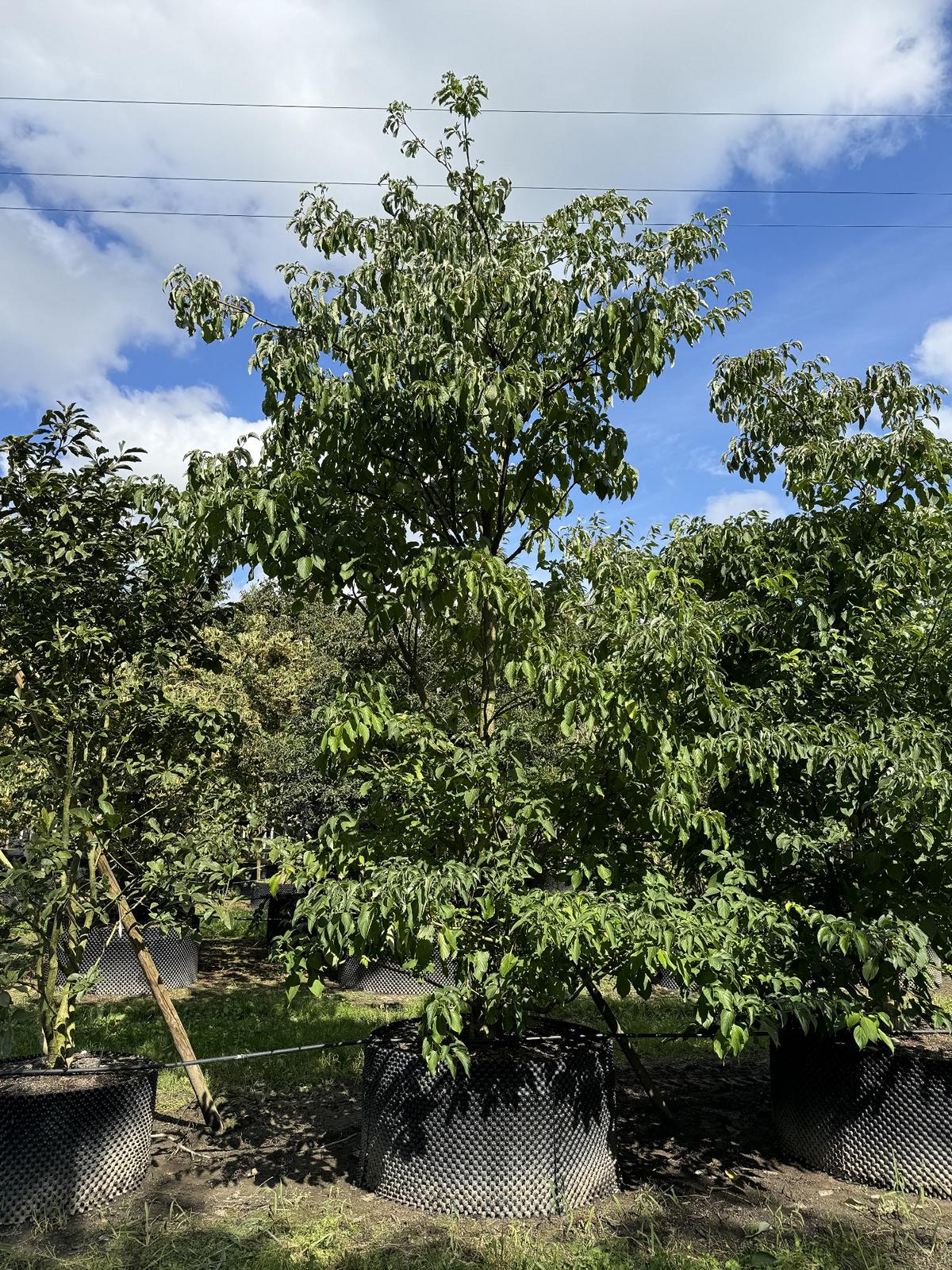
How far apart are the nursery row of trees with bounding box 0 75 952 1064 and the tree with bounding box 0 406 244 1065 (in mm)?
27

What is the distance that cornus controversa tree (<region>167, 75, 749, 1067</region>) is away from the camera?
12.2 ft

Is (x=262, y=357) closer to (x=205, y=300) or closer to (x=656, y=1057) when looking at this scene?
(x=205, y=300)

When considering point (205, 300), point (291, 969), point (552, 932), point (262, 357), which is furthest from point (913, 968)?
point (205, 300)

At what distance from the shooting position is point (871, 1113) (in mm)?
4195

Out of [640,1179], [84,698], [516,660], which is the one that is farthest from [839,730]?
[84,698]

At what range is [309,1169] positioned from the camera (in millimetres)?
4414

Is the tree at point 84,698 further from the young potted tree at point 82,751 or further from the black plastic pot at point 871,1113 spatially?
the black plastic pot at point 871,1113

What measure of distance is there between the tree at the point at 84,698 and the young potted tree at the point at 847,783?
8.72 ft

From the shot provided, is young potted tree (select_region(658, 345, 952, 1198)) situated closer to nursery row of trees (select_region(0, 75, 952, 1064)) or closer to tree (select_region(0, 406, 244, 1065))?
nursery row of trees (select_region(0, 75, 952, 1064))

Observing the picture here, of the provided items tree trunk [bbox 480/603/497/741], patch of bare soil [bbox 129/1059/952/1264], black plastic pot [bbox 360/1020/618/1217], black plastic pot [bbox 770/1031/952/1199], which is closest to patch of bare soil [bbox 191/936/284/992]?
patch of bare soil [bbox 129/1059/952/1264]

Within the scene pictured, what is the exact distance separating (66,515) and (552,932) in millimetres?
3159

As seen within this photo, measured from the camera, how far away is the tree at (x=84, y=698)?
443cm

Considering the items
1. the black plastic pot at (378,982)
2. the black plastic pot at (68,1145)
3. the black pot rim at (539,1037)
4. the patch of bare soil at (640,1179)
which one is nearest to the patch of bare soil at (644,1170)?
the patch of bare soil at (640,1179)

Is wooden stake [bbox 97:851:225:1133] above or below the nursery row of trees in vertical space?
below
